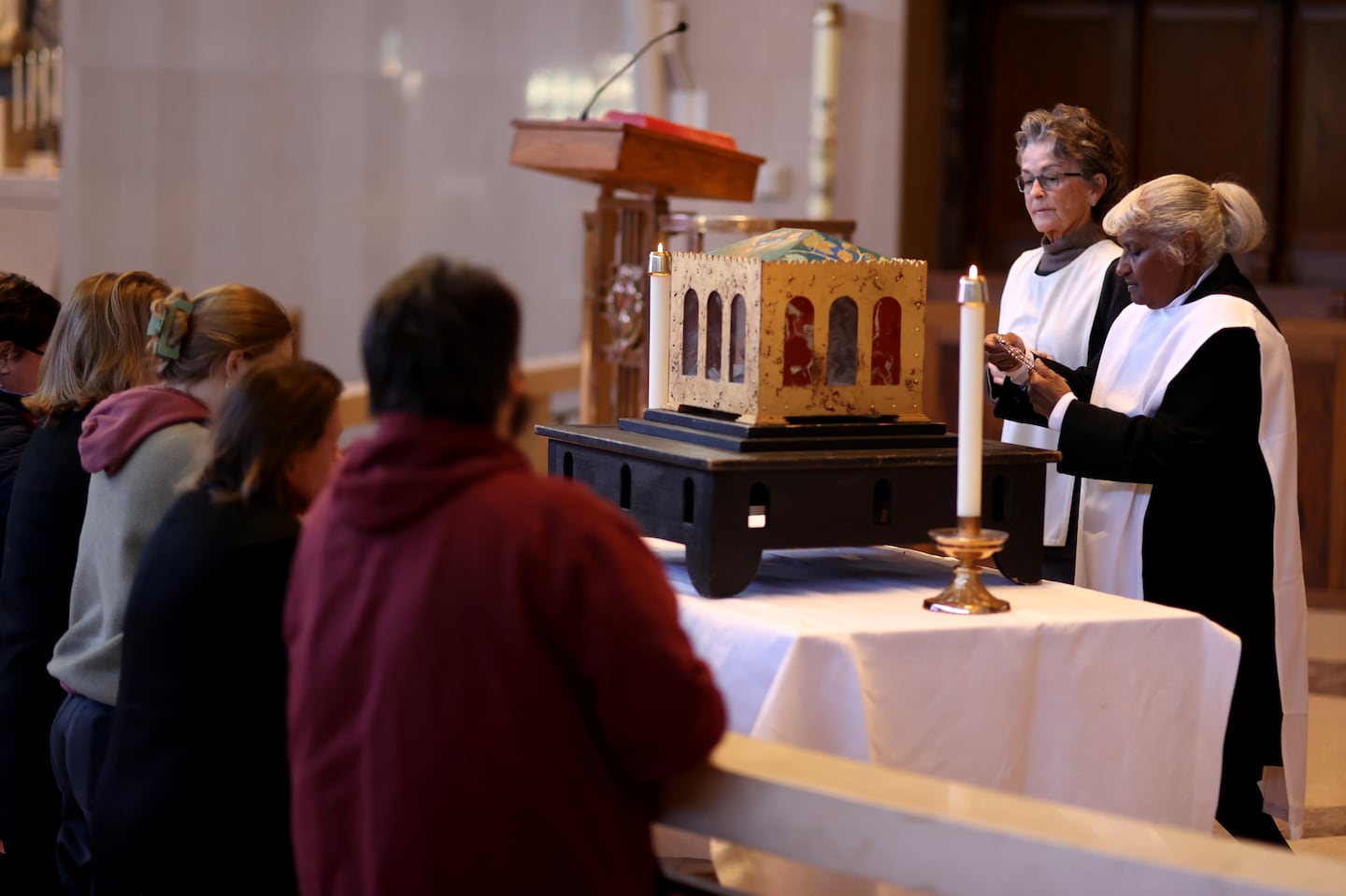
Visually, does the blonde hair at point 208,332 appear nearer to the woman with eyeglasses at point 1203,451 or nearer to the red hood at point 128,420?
the red hood at point 128,420

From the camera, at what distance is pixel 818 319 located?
2.53 meters

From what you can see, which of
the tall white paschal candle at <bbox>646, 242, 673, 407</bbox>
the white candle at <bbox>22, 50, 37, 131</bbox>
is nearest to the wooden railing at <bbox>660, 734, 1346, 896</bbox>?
the tall white paschal candle at <bbox>646, 242, 673, 407</bbox>

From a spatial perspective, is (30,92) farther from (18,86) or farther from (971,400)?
(971,400)

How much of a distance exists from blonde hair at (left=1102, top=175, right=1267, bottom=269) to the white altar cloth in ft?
2.55

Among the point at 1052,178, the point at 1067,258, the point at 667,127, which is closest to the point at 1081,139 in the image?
the point at 1052,178

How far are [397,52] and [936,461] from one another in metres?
8.09

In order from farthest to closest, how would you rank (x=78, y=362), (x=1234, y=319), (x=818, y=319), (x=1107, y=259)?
(x=1107, y=259) → (x=78, y=362) → (x=1234, y=319) → (x=818, y=319)

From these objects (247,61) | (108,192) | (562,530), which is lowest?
(562,530)

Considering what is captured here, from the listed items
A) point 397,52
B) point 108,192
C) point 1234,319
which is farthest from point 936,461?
point 108,192

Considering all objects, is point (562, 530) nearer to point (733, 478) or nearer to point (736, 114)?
point (733, 478)

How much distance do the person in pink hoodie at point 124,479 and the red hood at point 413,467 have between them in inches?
42.2

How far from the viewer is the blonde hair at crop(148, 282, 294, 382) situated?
284 cm

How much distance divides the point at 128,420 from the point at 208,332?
217 millimetres

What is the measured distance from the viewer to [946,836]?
1.65m
